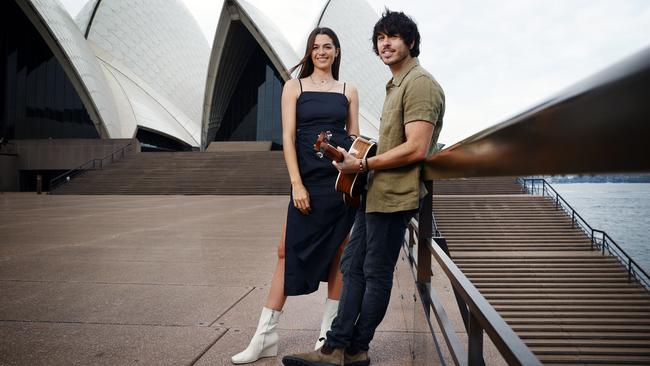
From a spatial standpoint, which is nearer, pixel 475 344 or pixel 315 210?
pixel 475 344

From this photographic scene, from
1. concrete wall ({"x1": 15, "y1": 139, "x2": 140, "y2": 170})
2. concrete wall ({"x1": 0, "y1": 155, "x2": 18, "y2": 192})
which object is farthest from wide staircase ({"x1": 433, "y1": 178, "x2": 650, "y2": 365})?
concrete wall ({"x1": 0, "y1": 155, "x2": 18, "y2": 192})

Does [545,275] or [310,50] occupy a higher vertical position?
[310,50]

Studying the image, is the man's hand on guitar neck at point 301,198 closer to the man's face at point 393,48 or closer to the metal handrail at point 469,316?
the metal handrail at point 469,316

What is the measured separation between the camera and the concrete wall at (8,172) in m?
18.7

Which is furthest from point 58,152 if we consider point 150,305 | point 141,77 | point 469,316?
point 469,316

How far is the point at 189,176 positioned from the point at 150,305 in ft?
49.3

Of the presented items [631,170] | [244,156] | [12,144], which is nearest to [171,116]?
[12,144]

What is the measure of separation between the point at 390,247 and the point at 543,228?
15.4 meters

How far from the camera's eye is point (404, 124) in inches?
55.7

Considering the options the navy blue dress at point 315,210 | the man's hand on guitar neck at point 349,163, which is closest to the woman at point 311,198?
the navy blue dress at point 315,210

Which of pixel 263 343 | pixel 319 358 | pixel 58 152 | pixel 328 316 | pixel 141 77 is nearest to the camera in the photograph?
pixel 319 358

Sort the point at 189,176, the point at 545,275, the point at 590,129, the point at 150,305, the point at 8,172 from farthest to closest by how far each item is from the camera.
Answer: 1. the point at 8,172
2. the point at 189,176
3. the point at 545,275
4. the point at 150,305
5. the point at 590,129

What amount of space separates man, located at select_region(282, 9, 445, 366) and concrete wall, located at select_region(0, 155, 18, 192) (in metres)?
22.5

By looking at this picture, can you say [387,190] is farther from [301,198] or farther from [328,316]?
[328,316]
